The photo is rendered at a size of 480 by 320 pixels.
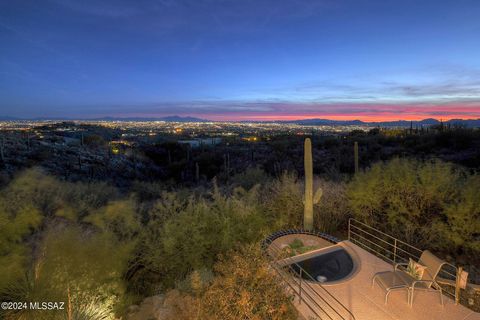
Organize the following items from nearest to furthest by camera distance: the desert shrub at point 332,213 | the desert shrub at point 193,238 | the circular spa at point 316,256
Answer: the circular spa at point 316,256 < the desert shrub at point 193,238 < the desert shrub at point 332,213

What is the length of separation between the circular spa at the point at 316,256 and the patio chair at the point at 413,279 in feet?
1.96

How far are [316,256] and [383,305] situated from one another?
1.65 m

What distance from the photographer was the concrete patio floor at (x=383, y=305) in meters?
3.79

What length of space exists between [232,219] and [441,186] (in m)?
5.32

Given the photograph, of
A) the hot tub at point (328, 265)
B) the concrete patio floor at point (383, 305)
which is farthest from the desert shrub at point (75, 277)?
the hot tub at point (328, 265)

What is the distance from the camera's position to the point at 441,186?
6680 millimetres

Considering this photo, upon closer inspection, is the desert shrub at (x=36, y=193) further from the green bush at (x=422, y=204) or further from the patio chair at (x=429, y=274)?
the green bush at (x=422, y=204)

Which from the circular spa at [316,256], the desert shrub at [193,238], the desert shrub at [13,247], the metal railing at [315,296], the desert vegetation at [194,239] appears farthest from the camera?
the desert shrub at [193,238]

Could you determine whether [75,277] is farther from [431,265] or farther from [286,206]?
[286,206]

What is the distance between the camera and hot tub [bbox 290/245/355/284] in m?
5.07

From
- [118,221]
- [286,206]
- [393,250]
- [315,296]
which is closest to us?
[315,296]

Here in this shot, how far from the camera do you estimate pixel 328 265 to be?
17.8ft

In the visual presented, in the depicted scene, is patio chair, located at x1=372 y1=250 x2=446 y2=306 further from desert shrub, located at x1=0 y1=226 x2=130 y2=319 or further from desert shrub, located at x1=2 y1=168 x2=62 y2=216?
desert shrub, located at x1=2 y1=168 x2=62 y2=216

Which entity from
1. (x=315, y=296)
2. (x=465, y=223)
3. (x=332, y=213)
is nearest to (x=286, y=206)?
(x=332, y=213)
